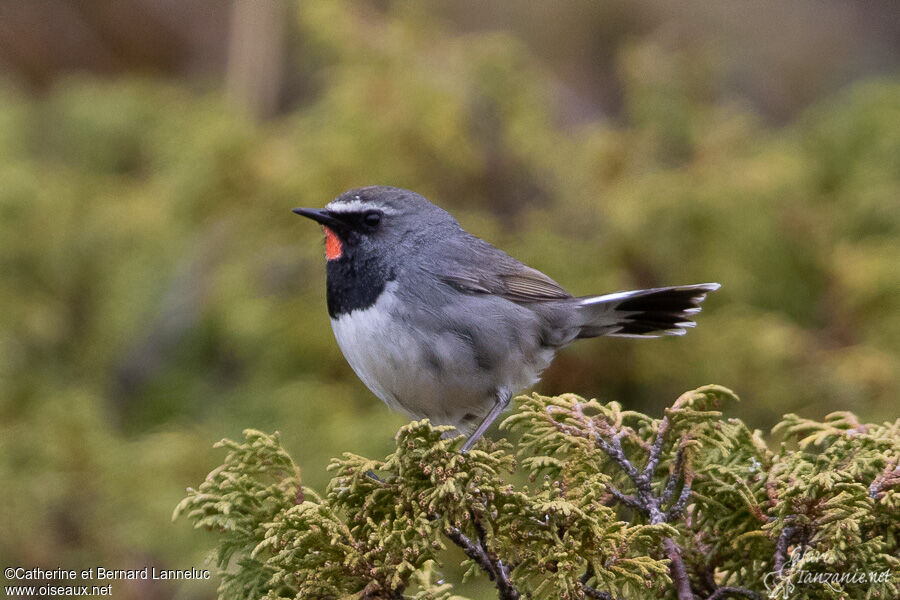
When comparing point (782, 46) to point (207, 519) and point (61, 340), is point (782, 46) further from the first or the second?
point (207, 519)

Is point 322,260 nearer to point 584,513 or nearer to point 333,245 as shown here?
point 333,245

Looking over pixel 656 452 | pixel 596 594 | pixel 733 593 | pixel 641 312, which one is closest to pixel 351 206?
pixel 641 312

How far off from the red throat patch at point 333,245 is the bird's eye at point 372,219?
0.12 m

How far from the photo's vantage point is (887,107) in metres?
6.23

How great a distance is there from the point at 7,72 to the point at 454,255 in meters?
6.60

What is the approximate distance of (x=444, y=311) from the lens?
323cm

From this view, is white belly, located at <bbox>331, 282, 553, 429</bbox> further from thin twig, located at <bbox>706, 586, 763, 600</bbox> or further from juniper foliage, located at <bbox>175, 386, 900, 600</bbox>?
thin twig, located at <bbox>706, 586, 763, 600</bbox>

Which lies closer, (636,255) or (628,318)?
(628,318)

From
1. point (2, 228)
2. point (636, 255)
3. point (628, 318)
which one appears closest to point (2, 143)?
point (2, 228)

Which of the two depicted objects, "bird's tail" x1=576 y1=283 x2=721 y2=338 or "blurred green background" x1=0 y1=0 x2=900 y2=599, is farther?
"blurred green background" x1=0 y1=0 x2=900 y2=599

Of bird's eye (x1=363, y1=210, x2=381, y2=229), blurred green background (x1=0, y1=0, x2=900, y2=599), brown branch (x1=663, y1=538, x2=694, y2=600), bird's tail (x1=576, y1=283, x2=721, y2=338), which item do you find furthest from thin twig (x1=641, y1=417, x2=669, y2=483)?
blurred green background (x1=0, y1=0, x2=900, y2=599)

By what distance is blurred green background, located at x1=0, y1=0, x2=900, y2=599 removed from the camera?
481cm

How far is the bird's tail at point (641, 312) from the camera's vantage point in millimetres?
3488

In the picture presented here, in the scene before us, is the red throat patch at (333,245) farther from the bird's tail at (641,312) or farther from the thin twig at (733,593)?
the thin twig at (733,593)
